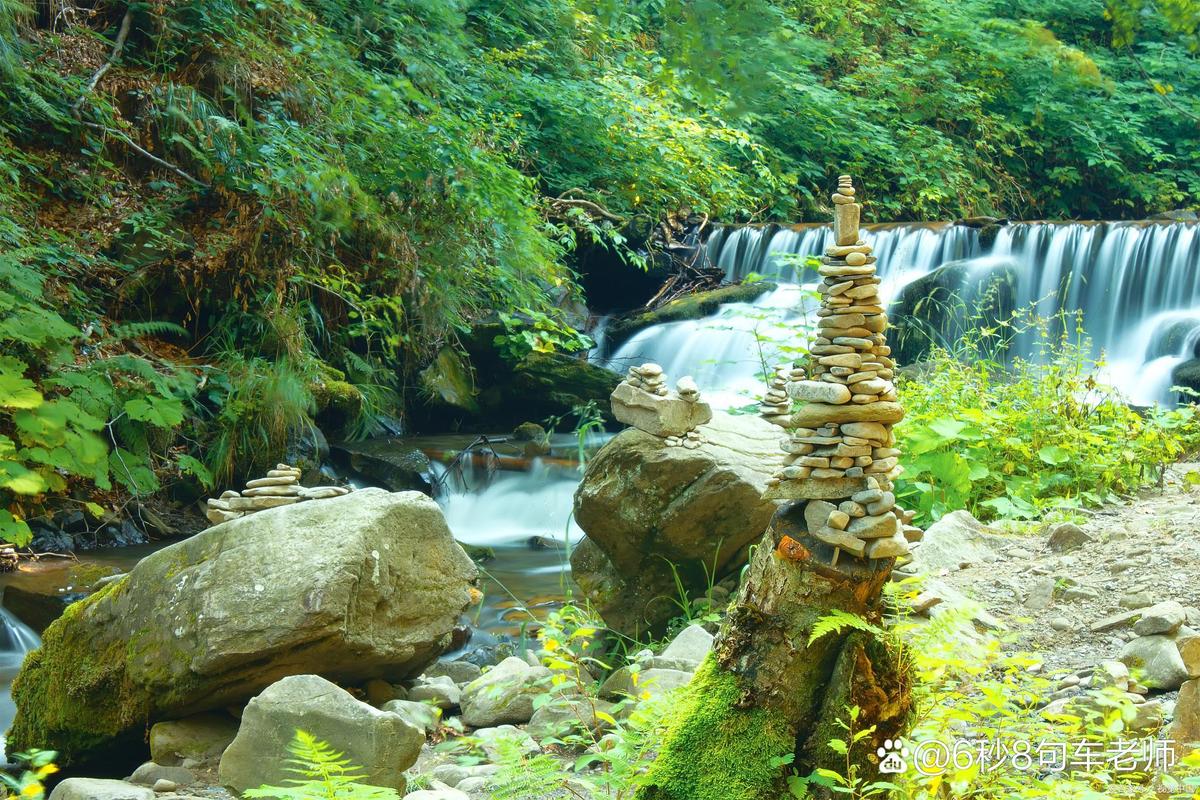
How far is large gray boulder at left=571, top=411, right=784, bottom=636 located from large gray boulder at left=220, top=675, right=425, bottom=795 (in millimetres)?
1810

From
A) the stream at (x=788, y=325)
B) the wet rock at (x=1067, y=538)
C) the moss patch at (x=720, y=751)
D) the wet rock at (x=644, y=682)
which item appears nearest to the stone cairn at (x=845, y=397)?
the moss patch at (x=720, y=751)

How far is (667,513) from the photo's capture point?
15.9 feet

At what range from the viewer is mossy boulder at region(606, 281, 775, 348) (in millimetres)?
12453

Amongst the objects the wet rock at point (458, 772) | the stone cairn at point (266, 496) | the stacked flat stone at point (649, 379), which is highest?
the stacked flat stone at point (649, 379)

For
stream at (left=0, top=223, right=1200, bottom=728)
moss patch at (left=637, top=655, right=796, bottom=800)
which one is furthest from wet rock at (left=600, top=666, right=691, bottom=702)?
stream at (left=0, top=223, right=1200, bottom=728)

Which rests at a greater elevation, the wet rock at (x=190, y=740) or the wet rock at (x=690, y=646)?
the wet rock at (x=690, y=646)

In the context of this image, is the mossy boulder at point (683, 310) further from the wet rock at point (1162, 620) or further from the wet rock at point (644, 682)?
the wet rock at point (1162, 620)

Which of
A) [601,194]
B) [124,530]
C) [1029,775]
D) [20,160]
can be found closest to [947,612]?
[1029,775]

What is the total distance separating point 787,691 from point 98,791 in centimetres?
229

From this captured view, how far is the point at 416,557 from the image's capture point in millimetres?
4398

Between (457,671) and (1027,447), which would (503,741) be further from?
(1027,447)

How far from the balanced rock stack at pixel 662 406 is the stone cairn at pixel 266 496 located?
56.5 inches

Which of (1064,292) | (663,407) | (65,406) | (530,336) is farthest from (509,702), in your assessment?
(1064,292)

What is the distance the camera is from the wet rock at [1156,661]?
3.10 meters
